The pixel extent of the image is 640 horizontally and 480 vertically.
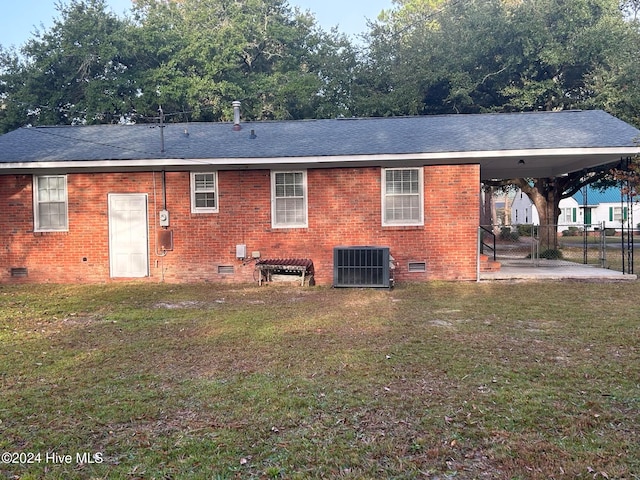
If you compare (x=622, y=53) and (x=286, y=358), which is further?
(x=622, y=53)

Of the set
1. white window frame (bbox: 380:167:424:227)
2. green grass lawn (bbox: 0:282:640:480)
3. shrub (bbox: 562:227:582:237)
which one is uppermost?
white window frame (bbox: 380:167:424:227)

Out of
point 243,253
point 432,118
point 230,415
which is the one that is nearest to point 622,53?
point 432,118

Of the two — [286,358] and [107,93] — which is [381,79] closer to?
[107,93]

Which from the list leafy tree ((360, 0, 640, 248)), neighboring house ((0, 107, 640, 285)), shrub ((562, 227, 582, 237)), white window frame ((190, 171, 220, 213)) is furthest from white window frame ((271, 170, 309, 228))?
shrub ((562, 227, 582, 237))

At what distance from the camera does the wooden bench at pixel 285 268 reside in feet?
35.1

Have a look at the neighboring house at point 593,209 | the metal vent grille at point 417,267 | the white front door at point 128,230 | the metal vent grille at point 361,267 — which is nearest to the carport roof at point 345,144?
the white front door at point 128,230

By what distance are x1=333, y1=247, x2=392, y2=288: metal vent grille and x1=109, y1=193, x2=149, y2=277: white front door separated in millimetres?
4675

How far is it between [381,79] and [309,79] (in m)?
3.74

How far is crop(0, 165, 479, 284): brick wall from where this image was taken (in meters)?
11.0

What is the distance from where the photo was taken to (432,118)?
13.5m

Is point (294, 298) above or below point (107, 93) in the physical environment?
below

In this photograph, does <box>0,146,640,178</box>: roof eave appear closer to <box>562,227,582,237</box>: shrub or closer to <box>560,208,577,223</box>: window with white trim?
<box>562,227,582,237</box>: shrub

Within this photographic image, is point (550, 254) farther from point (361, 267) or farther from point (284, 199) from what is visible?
point (284, 199)

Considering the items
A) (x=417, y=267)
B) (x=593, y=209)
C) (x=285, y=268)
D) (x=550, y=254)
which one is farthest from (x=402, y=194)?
(x=593, y=209)
